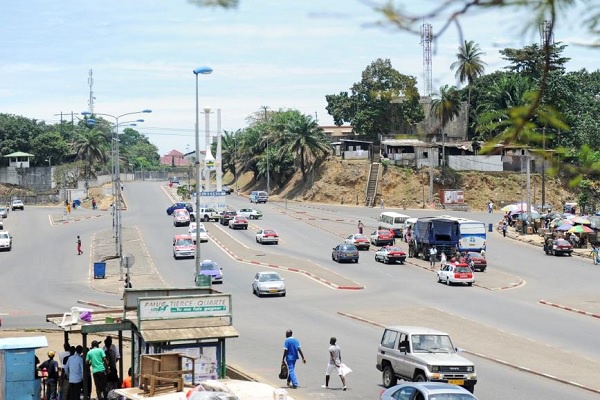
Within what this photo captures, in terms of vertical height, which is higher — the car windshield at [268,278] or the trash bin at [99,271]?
the car windshield at [268,278]

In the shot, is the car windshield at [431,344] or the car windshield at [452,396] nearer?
the car windshield at [452,396]

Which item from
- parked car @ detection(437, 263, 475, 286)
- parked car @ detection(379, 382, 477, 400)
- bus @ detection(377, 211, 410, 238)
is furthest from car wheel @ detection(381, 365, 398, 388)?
bus @ detection(377, 211, 410, 238)

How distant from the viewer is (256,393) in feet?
47.1

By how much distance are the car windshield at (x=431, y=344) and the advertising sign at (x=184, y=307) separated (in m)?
5.86

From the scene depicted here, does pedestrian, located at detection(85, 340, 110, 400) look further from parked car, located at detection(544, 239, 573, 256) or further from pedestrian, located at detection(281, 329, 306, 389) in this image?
parked car, located at detection(544, 239, 573, 256)

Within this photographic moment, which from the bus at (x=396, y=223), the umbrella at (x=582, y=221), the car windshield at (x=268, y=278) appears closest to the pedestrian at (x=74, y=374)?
the car windshield at (x=268, y=278)

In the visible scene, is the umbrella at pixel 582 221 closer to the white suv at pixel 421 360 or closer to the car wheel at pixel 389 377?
the white suv at pixel 421 360

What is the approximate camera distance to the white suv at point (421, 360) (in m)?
20.6

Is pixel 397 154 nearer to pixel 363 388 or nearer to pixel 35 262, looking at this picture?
pixel 35 262

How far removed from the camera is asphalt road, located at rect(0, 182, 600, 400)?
983 inches

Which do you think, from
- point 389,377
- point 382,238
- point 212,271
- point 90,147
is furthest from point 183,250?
point 90,147

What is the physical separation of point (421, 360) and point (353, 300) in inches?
807

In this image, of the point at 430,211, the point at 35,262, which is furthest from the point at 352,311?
the point at 430,211

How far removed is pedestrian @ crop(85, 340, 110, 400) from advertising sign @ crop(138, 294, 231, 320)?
2769mm
